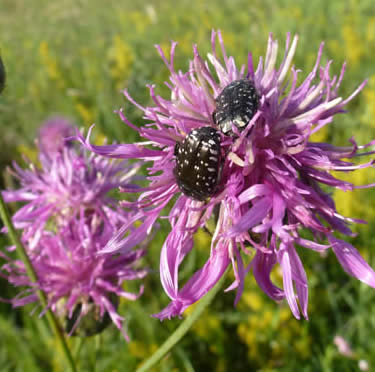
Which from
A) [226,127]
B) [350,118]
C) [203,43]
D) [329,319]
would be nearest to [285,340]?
[329,319]

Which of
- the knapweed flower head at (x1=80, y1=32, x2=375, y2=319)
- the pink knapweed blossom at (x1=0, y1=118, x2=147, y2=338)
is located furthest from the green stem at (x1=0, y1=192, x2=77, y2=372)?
the knapweed flower head at (x1=80, y1=32, x2=375, y2=319)

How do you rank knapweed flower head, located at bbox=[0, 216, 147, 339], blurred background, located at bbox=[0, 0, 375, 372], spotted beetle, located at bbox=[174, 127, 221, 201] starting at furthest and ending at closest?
1. blurred background, located at bbox=[0, 0, 375, 372]
2. knapweed flower head, located at bbox=[0, 216, 147, 339]
3. spotted beetle, located at bbox=[174, 127, 221, 201]

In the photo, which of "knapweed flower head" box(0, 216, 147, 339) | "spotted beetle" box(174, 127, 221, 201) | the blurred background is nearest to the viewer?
"spotted beetle" box(174, 127, 221, 201)

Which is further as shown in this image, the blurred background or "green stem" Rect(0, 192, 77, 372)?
the blurred background

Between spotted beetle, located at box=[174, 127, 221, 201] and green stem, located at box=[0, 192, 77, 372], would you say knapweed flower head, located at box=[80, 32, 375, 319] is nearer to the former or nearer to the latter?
spotted beetle, located at box=[174, 127, 221, 201]

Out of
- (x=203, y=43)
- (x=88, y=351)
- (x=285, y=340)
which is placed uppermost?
(x=203, y=43)

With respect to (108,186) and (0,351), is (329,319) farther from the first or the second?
(0,351)

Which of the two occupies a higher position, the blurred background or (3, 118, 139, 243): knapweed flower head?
(3, 118, 139, 243): knapweed flower head

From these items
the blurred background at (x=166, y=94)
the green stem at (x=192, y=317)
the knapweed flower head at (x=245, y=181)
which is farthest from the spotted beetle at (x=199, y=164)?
the blurred background at (x=166, y=94)
